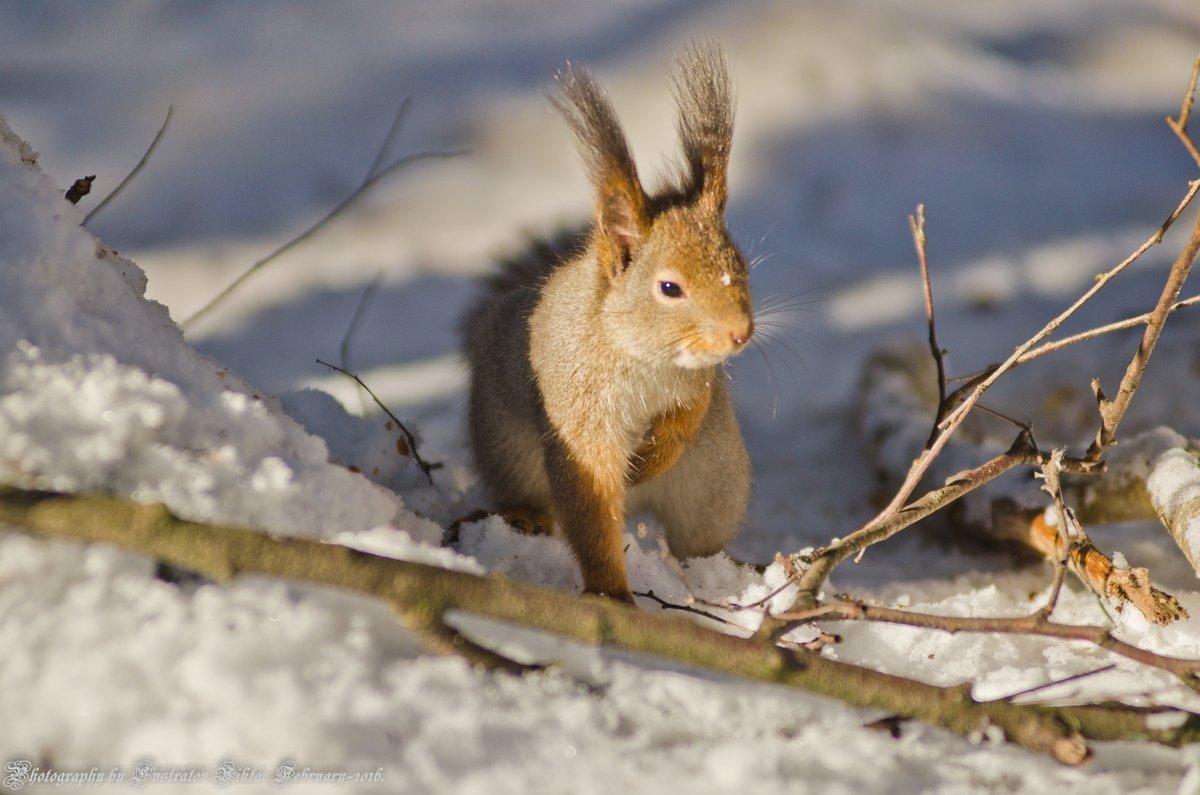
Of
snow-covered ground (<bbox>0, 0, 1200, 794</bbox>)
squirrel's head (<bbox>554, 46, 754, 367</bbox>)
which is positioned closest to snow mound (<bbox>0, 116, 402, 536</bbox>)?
snow-covered ground (<bbox>0, 0, 1200, 794</bbox>)

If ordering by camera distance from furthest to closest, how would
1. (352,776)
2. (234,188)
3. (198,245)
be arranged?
(234,188) → (198,245) → (352,776)

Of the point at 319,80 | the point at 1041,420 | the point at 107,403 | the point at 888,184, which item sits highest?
the point at 107,403

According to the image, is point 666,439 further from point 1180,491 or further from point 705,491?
point 1180,491

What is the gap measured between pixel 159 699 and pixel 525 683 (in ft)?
0.92

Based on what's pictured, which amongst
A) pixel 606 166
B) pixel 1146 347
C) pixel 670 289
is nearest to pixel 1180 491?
pixel 1146 347

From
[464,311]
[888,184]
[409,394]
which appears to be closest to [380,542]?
[464,311]

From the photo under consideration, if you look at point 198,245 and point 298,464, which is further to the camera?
point 198,245

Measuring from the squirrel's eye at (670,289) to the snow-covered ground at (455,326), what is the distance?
0.73 ft

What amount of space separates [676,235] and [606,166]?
0.41ft

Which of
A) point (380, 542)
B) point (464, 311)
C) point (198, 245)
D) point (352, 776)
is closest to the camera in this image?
point (352, 776)

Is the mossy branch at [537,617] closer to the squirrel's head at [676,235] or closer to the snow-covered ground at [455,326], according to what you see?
the snow-covered ground at [455,326]

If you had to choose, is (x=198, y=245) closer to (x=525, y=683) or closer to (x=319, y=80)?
(x=319, y=80)

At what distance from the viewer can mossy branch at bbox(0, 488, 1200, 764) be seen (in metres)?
0.77

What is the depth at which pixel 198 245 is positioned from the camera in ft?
8.52
